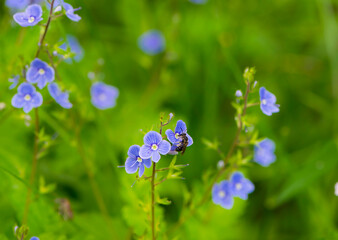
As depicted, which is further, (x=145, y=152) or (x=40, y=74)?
(x=40, y=74)

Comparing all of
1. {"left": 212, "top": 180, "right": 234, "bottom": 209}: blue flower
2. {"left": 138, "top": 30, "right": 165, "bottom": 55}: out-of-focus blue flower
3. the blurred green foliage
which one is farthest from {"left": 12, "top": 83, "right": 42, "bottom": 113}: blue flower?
{"left": 138, "top": 30, "right": 165, "bottom": 55}: out-of-focus blue flower

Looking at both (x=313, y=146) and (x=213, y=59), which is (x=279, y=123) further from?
(x=213, y=59)

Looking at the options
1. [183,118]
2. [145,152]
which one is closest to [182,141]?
[145,152]

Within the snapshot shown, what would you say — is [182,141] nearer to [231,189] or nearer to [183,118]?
[231,189]

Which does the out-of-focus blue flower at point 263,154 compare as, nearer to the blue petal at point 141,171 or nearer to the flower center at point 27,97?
the blue petal at point 141,171

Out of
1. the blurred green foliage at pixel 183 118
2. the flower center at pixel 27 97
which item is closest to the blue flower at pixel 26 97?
the flower center at pixel 27 97

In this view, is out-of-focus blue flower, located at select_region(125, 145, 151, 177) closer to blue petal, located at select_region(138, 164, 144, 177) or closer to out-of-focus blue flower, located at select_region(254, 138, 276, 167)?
blue petal, located at select_region(138, 164, 144, 177)

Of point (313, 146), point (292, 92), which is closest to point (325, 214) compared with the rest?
point (313, 146)
